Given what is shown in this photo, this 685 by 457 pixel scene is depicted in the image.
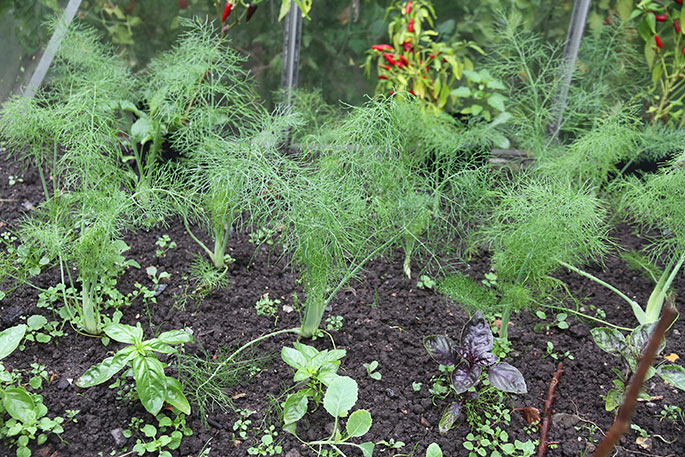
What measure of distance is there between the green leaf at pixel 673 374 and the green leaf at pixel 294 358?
115cm

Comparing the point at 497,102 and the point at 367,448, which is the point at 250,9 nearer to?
the point at 497,102

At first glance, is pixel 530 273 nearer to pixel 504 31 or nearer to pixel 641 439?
pixel 641 439

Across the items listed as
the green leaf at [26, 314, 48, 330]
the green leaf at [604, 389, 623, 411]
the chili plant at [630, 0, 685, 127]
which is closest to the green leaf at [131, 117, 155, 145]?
the green leaf at [26, 314, 48, 330]

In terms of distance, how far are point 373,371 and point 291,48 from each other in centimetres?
202

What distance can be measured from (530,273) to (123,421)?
1438 mm

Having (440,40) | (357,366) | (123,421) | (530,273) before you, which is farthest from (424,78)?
(123,421)

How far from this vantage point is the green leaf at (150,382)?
1677 mm

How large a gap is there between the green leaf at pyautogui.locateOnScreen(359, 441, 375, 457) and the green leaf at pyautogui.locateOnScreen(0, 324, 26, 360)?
105cm

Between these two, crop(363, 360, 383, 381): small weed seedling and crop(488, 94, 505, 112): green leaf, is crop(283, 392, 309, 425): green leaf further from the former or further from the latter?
crop(488, 94, 505, 112): green leaf

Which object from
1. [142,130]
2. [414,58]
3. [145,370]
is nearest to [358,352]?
[145,370]

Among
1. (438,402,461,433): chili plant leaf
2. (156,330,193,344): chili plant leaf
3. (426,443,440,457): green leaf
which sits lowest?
(438,402,461,433): chili plant leaf

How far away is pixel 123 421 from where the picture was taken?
1.81 m

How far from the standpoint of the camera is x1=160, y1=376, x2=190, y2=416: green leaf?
5.73ft

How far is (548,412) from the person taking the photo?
198cm
